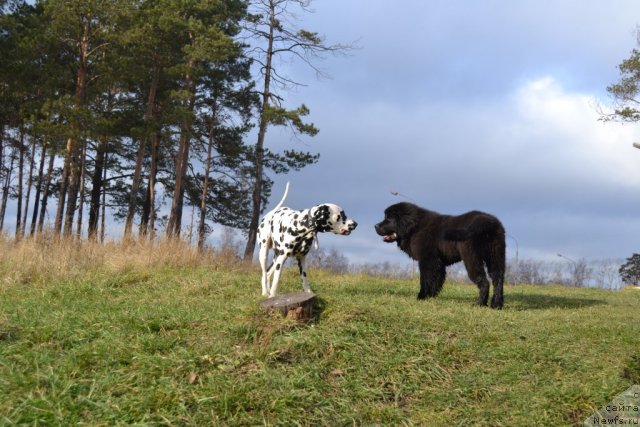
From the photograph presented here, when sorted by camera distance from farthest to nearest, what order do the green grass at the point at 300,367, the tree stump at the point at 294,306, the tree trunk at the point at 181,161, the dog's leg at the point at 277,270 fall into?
the tree trunk at the point at 181,161, the dog's leg at the point at 277,270, the tree stump at the point at 294,306, the green grass at the point at 300,367

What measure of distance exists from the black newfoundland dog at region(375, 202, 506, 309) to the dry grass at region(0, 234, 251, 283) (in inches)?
190

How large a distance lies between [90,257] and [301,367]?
907 centimetres

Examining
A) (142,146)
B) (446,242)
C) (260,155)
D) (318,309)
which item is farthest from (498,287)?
(142,146)

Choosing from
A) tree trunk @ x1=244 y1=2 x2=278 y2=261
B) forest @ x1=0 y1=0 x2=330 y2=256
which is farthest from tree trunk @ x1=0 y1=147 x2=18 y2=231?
tree trunk @ x1=244 y1=2 x2=278 y2=261

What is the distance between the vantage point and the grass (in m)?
3.89

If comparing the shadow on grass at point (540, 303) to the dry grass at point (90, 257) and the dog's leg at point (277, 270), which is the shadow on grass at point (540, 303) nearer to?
the dog's leg at point (277, 270)

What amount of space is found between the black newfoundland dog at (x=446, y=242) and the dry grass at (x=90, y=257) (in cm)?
483

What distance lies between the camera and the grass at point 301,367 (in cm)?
389

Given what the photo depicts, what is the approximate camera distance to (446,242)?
9266 millimetres

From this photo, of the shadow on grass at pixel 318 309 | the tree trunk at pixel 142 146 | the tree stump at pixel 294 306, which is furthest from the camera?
the tree trunk at pixel 142 146

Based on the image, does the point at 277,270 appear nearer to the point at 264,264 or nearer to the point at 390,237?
the point at 264,264

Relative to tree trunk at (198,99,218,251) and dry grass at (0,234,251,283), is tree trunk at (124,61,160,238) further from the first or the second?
dry grass at (0,234,251,283)

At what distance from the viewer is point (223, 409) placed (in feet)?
12.6

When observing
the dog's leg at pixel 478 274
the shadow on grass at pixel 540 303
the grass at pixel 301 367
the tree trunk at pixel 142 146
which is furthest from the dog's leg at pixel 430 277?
the tree trunk at pixel 142 146
